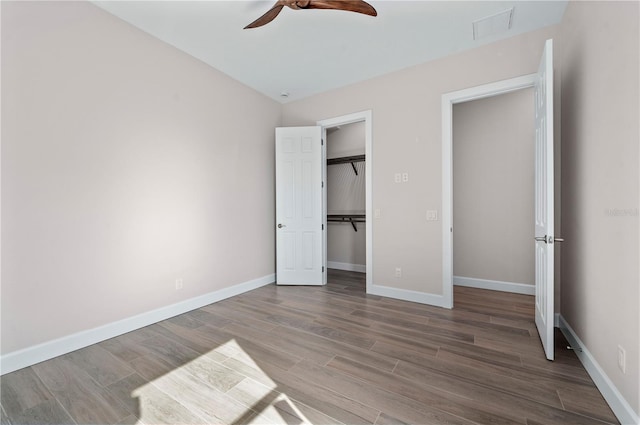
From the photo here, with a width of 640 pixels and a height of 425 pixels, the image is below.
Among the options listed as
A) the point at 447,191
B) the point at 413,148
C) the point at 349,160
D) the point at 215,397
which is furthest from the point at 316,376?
the point at 349,160

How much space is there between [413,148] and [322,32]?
5.28ft

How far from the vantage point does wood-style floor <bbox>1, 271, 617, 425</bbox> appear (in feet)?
4.75

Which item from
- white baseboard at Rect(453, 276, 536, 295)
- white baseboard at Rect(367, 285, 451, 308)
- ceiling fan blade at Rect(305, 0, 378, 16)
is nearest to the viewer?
ceiling fan blade at Rect(305, 0, 378, 16)

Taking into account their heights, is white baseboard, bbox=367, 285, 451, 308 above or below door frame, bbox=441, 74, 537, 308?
below

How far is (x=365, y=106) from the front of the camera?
3.61m

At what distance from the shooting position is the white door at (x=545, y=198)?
1911mm

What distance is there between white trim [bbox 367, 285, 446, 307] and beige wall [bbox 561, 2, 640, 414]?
3.66 feet

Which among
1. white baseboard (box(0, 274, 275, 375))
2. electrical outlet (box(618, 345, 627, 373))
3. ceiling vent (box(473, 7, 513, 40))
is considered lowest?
white baseboard (box(0, 274, 275, 375))

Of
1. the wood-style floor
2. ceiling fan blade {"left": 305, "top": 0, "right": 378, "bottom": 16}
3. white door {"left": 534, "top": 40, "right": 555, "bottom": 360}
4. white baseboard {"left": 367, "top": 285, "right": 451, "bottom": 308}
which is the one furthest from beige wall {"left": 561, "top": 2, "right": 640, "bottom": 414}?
ceiling fan blade {"left": 305, "top": 0, "right": 378, "bottom": 16}

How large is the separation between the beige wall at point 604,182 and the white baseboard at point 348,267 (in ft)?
9.49

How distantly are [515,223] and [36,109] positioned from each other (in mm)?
5044

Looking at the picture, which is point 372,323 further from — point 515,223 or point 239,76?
Result: point 239,76

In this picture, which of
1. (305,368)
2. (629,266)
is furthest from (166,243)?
(629,266)

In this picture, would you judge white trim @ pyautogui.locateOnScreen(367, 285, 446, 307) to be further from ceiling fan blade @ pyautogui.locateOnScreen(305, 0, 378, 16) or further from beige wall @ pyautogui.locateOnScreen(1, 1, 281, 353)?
ceiling fan blade @ pyautogui.locateOnScreen(305, 0, 378, 16)
